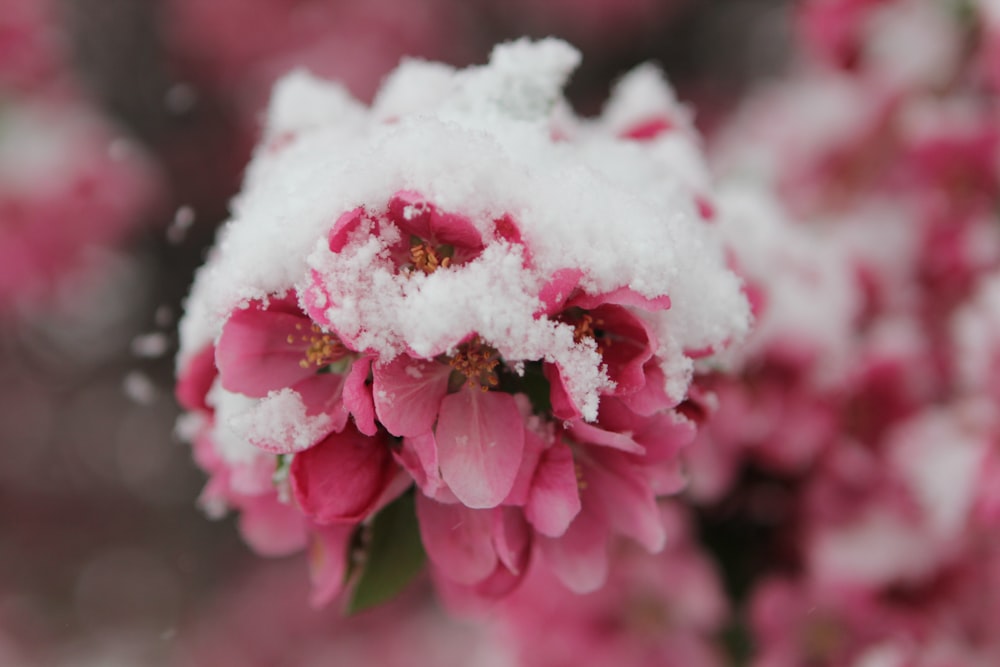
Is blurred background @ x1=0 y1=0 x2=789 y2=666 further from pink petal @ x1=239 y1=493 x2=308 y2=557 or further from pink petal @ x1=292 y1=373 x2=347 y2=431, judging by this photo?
pink petal @ x1=292 y1=373 x2=347 y2=431

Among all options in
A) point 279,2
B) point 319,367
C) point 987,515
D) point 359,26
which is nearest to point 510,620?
point 987,515

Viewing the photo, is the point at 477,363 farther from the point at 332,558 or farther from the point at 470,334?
the point at 332,558

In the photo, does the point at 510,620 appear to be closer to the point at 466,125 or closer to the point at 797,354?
the point at 797,354

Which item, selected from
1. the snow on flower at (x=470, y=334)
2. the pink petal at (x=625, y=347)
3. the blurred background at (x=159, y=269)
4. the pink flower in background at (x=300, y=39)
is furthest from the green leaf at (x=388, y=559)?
the pink flower in background at (x=300, y=39)

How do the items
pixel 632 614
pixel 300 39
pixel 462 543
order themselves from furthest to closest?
pixel 300 39 < pixel 632 614 < pixel 462 543

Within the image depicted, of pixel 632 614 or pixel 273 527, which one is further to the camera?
pixel 632 614

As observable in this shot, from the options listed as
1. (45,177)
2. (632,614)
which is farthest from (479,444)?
(45,177)
